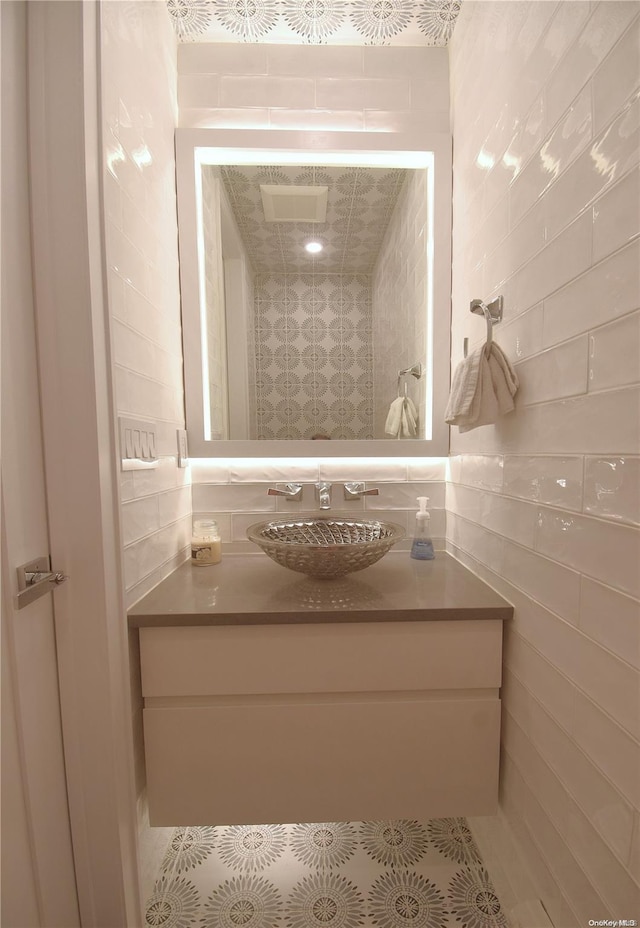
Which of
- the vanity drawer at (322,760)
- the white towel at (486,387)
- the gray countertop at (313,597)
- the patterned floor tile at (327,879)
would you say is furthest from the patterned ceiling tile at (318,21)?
the patterned floor tile at (327,879)

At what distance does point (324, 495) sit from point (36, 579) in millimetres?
792

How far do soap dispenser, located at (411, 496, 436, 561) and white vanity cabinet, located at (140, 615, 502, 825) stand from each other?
35 centimetres

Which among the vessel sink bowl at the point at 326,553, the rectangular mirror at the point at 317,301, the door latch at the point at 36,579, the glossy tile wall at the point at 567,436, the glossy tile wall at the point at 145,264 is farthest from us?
the rectangular mirror at the point at 317,301

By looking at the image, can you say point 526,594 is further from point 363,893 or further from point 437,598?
point 363,893

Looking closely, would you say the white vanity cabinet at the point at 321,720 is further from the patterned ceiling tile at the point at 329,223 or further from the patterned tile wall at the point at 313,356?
the patterned ceiling tile at the point at 329,223

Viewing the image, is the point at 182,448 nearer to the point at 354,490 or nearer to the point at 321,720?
the point at 354,490

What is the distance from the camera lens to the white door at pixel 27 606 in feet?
2.00

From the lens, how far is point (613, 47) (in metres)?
0.53

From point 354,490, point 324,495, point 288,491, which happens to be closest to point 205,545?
point 288,491

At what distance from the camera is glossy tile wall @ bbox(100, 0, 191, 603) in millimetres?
796

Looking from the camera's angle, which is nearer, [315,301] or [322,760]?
[322,760]

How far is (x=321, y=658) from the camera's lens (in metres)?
0.85

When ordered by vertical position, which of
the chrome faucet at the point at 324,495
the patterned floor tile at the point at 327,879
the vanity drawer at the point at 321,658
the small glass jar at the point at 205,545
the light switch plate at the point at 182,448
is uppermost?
the light switch plate at the point at 182,448

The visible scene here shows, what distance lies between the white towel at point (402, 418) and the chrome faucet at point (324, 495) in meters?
0.29
